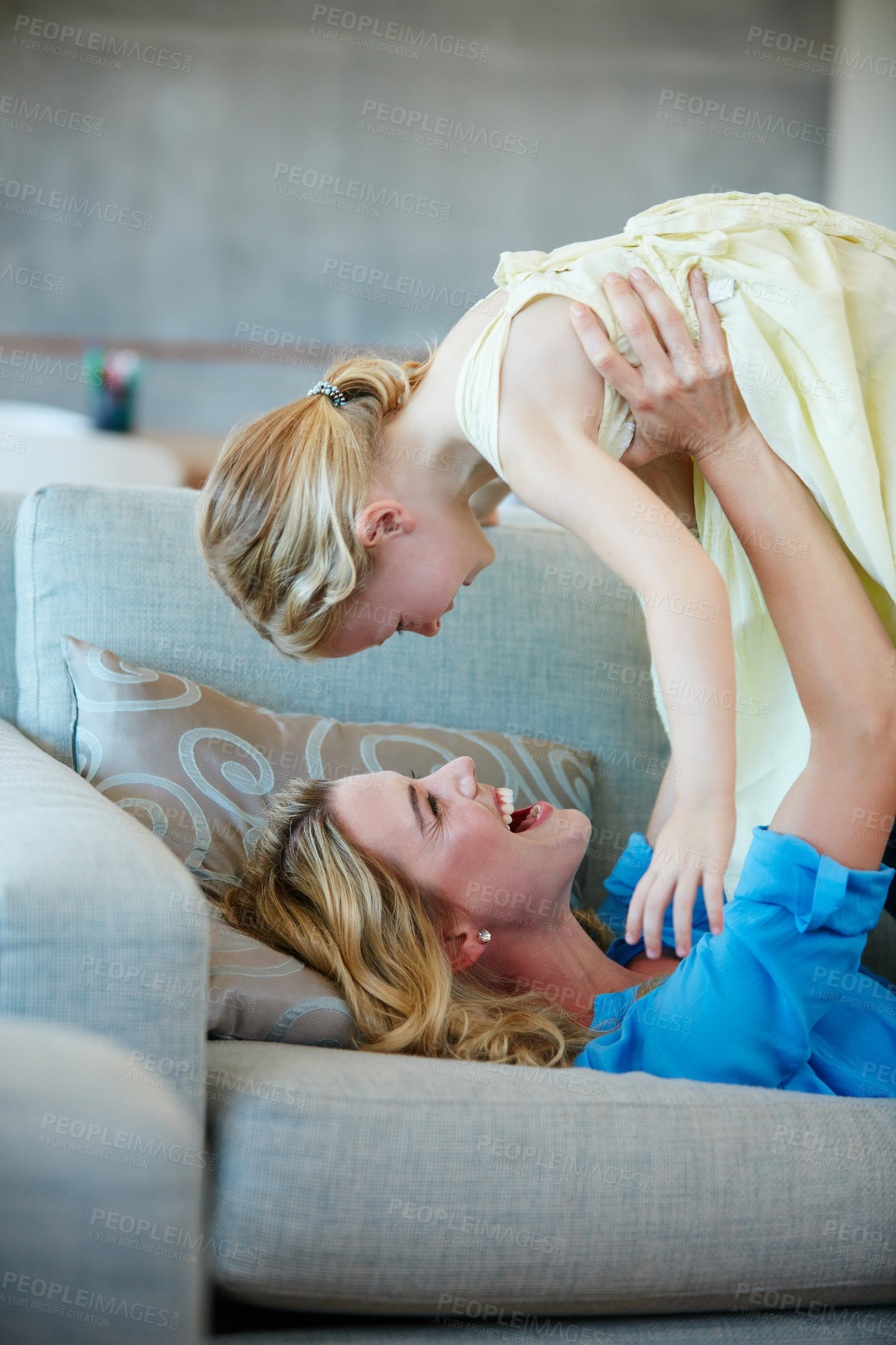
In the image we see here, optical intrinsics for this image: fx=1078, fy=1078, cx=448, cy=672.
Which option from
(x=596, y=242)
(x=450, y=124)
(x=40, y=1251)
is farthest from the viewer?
(x=450, y=124)

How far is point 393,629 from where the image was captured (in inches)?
57.4

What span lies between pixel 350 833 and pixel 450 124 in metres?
4.56

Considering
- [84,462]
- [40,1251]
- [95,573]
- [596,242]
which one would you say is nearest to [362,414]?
[596,242]

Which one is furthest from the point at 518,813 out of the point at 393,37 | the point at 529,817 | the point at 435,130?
the point at 393,37

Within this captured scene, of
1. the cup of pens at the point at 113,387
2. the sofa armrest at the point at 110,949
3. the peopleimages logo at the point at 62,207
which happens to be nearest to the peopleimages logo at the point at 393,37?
the peopleimages logo at the point at 62,207

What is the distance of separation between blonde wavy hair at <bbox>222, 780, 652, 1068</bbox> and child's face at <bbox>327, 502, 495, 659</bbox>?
22 centimetres

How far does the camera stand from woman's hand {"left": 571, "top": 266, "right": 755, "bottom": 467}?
1.19 m

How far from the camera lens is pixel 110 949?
0.85 meters

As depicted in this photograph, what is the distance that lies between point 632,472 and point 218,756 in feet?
2.20

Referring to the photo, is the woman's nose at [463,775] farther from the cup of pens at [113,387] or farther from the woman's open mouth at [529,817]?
the cup of pens at [113,387]

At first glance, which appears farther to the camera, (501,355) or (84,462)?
(84,462)

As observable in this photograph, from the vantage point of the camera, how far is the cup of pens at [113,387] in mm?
4777

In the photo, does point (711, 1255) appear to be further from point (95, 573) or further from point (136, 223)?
point (136, 223)

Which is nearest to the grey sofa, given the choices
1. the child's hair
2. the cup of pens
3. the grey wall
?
the child's hair
